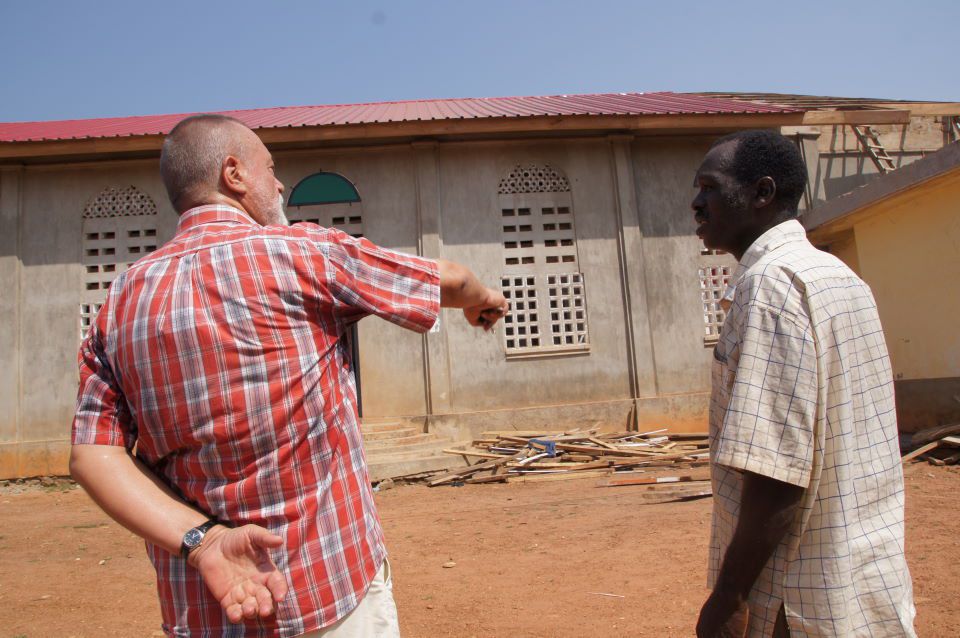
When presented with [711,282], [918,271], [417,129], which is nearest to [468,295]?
[417,129]

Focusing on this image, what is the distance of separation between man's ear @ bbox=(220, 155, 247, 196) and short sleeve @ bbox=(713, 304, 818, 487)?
1172 mm

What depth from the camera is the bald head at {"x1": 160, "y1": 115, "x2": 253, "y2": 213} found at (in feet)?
5.12

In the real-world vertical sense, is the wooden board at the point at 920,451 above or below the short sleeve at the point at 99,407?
below

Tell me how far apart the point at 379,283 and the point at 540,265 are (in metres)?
9.95

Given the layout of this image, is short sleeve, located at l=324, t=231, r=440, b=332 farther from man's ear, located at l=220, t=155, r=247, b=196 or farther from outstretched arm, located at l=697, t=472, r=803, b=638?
outstretched arm, located at l=697, t=472, r=803, b=638

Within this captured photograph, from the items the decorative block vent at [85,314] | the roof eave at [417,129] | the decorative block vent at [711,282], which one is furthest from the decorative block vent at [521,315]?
the decorative block vent at [85,314]

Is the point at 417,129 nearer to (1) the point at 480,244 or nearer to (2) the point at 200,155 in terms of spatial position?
(1) the point at 480,244

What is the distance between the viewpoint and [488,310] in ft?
6.01

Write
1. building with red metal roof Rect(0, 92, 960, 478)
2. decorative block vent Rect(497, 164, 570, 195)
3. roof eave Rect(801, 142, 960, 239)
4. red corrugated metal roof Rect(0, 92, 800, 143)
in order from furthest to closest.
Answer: decorative block vent Rect(497, 164, 570, 195) < red corrugated metal roof Rect(0, 92, 800, 143) < building with red metal roof Rect(0, 92, 960, 478) < roof eave Rect(801, 142, 960, 239)

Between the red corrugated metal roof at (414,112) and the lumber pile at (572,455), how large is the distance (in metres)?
4.95

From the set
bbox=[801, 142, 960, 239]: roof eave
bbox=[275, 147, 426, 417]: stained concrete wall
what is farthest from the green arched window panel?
bbox=[801, 142, 960, 239]: roof eave

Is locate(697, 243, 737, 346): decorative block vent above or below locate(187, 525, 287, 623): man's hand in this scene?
above

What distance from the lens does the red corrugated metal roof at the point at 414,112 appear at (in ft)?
36.2

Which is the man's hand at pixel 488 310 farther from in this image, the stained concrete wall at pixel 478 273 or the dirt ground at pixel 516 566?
the stained concrete wall at pixel 478 273
